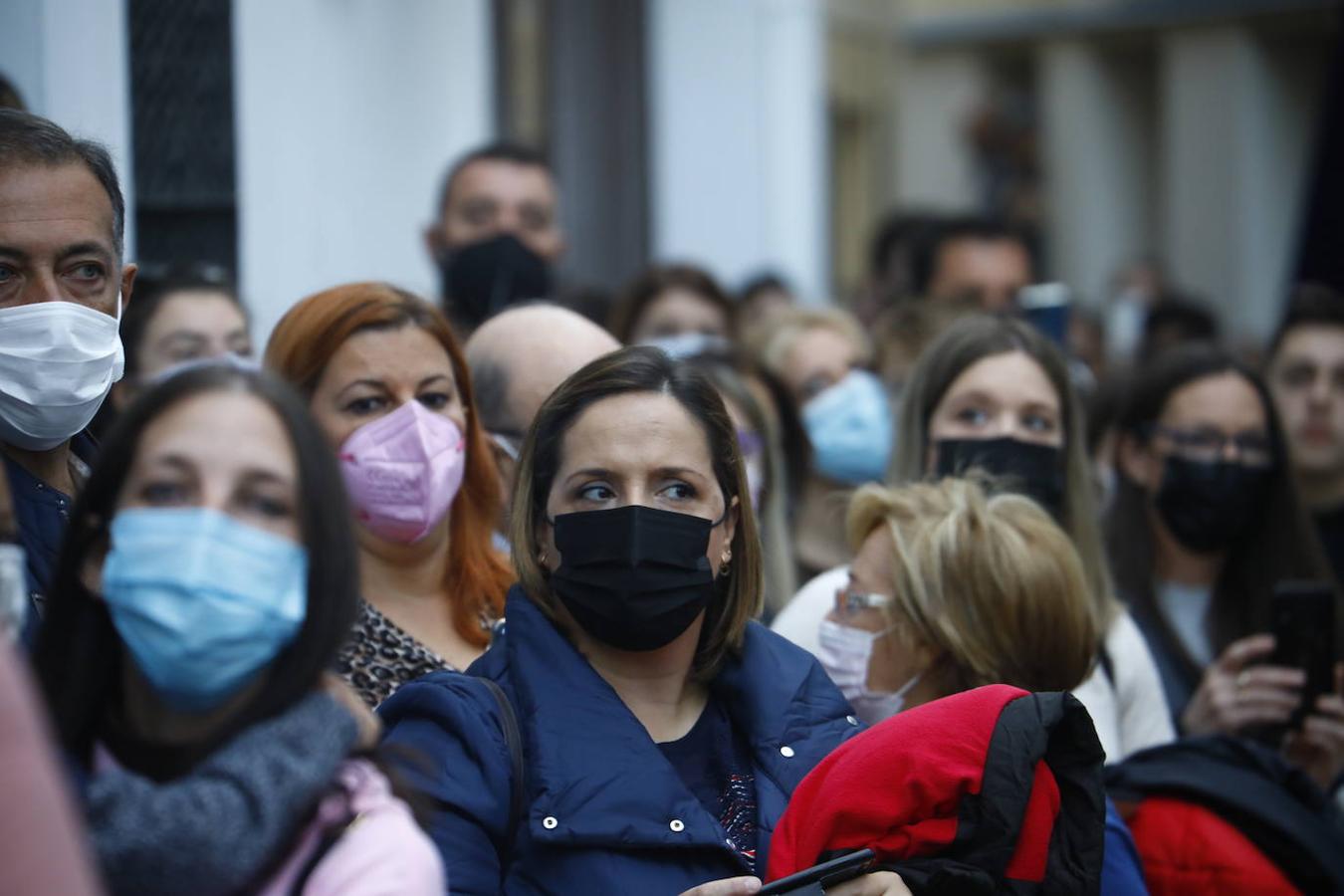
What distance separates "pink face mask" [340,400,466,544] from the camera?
→ 3.68 metres

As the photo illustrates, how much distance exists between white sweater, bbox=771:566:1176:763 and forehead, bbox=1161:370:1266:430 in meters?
1.01

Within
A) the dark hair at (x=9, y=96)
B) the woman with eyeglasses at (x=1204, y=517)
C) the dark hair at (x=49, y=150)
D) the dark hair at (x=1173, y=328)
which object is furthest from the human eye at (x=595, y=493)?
the dark hair at (x=1173, y=328)

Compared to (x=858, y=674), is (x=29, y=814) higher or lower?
higher

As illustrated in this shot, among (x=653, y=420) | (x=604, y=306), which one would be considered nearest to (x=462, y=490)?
(x=653, y=420)

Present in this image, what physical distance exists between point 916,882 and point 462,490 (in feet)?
5.10

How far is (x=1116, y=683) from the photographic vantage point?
4.25m

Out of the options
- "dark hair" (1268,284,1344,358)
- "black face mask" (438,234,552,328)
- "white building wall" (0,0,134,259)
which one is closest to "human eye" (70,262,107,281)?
"white building wall" (0,0,134,259)

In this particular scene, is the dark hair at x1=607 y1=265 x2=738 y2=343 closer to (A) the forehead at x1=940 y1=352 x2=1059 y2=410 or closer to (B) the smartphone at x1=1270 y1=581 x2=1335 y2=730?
(A) the forehead at x1=940 y1=352 x2=1059 y2=410

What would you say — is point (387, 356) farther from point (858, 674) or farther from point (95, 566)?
point (95, 566)

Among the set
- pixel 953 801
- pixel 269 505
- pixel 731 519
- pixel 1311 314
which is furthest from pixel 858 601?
pixel 1311 314

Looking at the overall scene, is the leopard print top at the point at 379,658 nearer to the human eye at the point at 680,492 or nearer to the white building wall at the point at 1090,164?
the human eye at the point at 680,492

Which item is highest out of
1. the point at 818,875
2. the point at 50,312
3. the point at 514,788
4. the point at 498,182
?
the point at 498,182

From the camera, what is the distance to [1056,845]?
9.80 feet

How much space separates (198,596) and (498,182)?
4324mm
